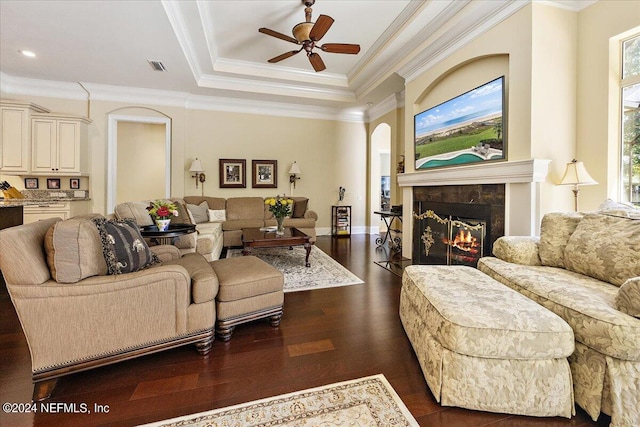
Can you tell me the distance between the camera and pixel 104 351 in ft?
5.27

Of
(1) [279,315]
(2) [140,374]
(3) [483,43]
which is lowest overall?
(2) [140,374]

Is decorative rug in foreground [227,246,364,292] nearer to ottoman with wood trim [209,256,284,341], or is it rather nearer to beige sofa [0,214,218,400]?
ottoman with wood trim [209,256,284,341]

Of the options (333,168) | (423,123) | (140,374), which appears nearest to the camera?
(140,374)

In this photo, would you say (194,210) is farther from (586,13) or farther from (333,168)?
(586,13)

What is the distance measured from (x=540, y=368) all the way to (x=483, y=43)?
3.30 meters

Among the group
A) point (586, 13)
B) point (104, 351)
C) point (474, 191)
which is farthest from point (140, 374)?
point (586, 13)

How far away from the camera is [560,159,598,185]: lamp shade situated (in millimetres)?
2545

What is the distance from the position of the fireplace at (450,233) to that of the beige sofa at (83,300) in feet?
9.73

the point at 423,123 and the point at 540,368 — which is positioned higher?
the point at 423,123

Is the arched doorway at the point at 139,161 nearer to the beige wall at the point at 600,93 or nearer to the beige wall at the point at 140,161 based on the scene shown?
the beige wall at the point at 140,161

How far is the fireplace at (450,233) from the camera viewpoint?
10.5 ft

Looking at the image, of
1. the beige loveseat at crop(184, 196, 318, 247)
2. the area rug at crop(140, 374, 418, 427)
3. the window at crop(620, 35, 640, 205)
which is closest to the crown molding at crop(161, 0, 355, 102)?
the beige loveseat at crop(184, 196, 318, 247)

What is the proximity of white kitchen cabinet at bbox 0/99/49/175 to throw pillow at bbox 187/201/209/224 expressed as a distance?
9.05 ft

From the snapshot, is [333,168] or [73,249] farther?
[333,168]
